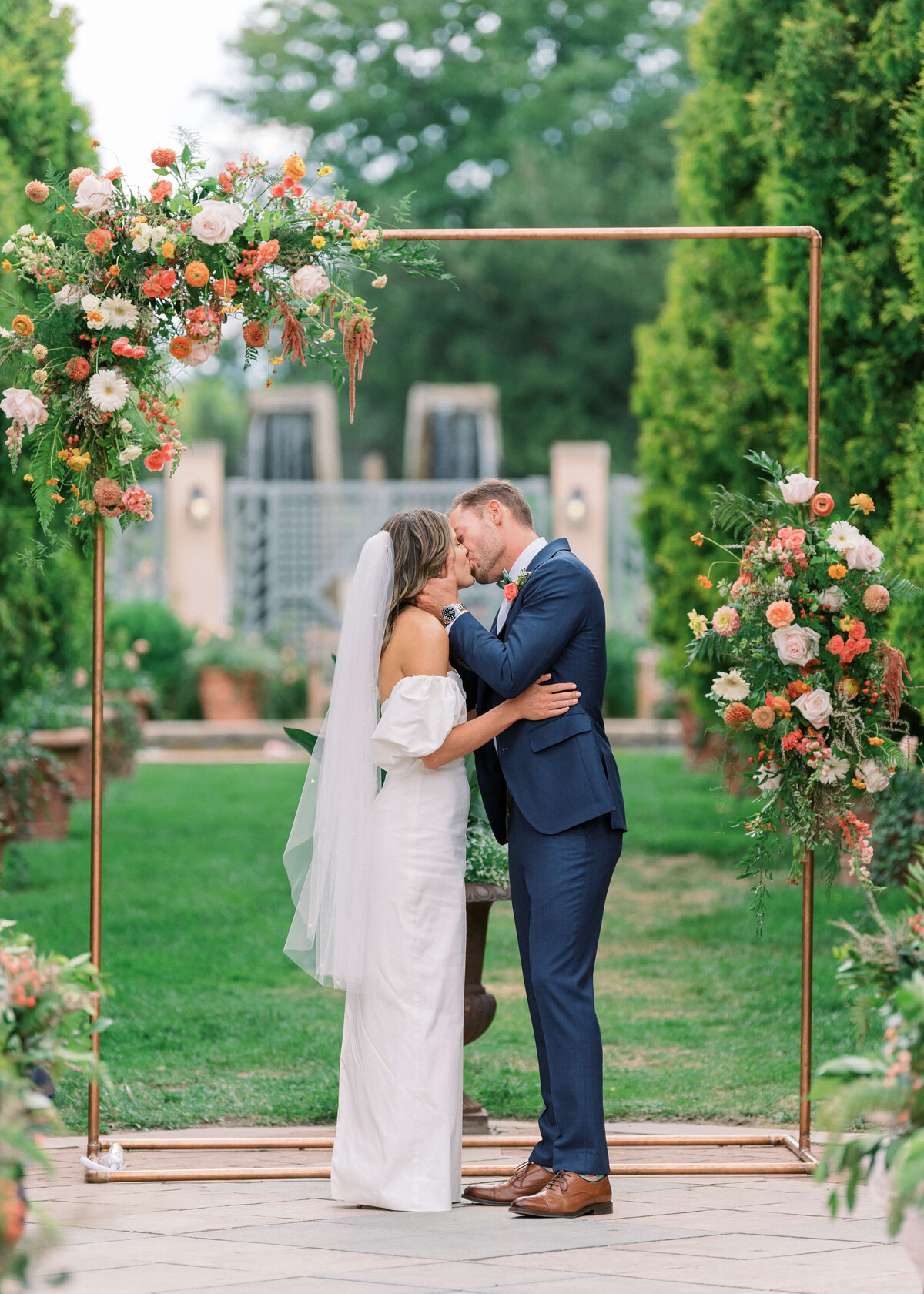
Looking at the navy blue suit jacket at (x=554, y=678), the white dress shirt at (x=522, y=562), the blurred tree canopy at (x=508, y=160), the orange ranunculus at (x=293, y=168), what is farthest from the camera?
the blurred tree canopy at (x=508, y=160)

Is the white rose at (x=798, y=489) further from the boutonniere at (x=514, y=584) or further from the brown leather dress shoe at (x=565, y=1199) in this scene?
the brown leather dress shoe at (x=565, y=1199)

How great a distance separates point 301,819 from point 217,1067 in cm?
173

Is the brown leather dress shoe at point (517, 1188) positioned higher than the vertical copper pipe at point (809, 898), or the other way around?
the vertical copper pipe at point (809, 898)

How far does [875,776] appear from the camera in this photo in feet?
14.8

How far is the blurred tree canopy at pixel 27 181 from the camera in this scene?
750 cm

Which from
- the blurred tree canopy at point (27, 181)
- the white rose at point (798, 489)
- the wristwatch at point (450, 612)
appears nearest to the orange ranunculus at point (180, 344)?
the wristwatch at point (450, 612)

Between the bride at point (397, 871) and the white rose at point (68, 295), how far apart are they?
1.07 m

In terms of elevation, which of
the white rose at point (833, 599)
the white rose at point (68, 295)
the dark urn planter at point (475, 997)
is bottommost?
the dark urn planter at point (475, 997)

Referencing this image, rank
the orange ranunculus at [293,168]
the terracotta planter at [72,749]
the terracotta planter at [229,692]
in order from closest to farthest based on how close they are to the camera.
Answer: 1. the orange ranunculus at [293,168]
2. the terracotta planter at [72,749]
3. the terracotta planter at [229,692]

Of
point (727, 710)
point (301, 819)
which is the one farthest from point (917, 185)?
point (301, 819)

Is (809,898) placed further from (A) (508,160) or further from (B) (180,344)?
(A) (508,160)

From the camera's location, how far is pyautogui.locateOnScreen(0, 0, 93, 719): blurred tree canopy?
7.50 metres

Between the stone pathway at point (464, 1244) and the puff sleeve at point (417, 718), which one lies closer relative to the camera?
the stone pathway at point (464, 1244)

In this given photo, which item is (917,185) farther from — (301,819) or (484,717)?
(301,819)
